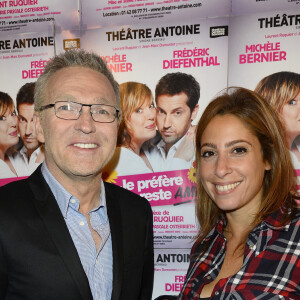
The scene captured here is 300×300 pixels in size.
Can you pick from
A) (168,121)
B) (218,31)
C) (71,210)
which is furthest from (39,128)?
(218,31)

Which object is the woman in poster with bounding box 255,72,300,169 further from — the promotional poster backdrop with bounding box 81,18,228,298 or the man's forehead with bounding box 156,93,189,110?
the man's forehead with bounding box 156,93,189,110

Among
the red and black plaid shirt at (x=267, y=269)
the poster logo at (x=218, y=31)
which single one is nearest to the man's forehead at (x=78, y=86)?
the poster logo at (x=218, y=31)

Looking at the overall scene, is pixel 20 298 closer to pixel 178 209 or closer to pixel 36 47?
pixel 178 209

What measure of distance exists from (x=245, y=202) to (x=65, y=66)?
40.8 inches

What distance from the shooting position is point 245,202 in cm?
166

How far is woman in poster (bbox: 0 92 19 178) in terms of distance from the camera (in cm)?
237

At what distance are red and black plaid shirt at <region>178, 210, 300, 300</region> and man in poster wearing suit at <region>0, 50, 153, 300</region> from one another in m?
0.41

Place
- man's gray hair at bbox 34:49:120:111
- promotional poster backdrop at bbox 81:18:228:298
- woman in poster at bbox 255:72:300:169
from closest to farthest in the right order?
man's gray hair at bbox 34:49:120:111, woman in poster at bbox 255:72:300:169, promotional poster backdrop at bbox 81:18:228:298

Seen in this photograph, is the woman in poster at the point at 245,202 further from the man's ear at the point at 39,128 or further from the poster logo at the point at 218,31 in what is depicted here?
the man's ear at the point at 39,128

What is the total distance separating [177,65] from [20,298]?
4.81 ft

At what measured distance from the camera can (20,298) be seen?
1449 millimetres

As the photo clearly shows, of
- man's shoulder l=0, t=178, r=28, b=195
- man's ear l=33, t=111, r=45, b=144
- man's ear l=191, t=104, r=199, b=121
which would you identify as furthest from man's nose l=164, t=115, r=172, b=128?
man's shoulder l=0, t=178, r=28, b=195

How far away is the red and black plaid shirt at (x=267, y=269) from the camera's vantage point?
141 cm

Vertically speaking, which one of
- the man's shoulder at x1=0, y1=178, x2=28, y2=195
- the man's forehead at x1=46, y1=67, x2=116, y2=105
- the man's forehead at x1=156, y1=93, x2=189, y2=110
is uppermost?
the man's forehead at x1=46, y1=67, x2=116, y2=105
